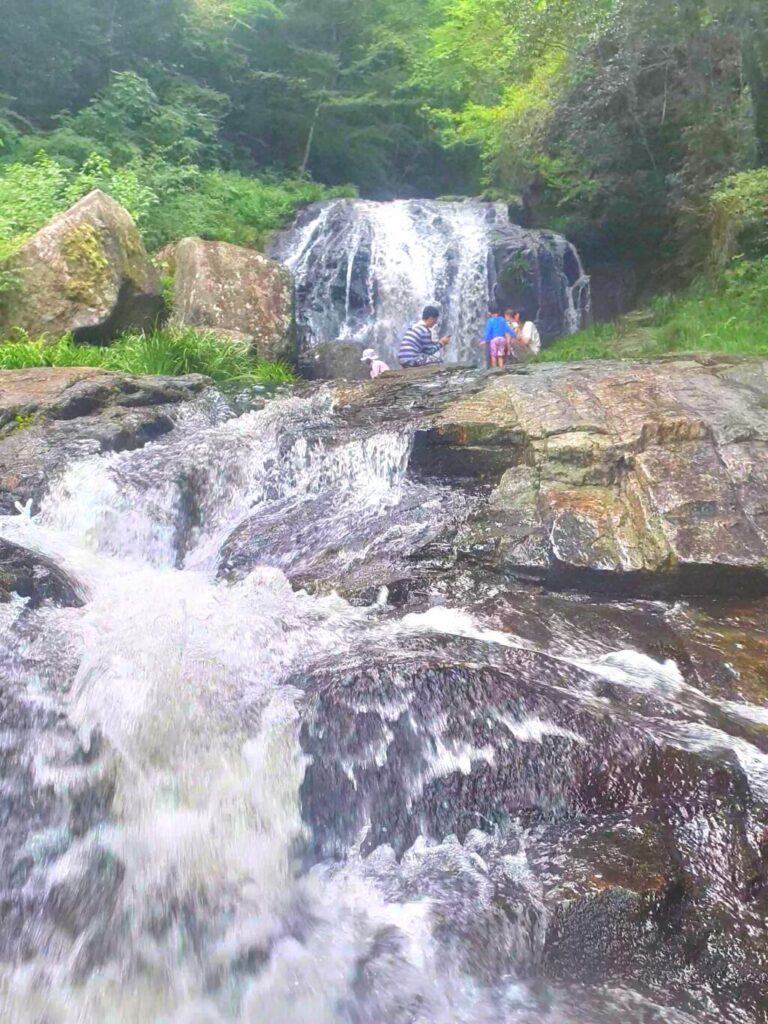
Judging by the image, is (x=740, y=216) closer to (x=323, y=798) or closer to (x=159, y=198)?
(x=159, y=198)

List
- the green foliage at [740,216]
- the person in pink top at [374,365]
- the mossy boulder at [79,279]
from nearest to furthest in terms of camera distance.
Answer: the mossy boulder at [79,279] → the person in pink top at [374,365] → the green foliage at [740,216]

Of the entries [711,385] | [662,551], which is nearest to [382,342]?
[711,385]

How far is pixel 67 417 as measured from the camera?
26.5 ft

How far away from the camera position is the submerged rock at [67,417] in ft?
23.4

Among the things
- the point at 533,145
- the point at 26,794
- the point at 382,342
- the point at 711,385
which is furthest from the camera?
the point at 533,145

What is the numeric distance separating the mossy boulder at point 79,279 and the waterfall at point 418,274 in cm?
354

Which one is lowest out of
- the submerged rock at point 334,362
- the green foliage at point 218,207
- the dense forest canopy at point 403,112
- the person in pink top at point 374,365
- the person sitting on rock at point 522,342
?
the submerged rock at point 334,362

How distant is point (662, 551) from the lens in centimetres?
568

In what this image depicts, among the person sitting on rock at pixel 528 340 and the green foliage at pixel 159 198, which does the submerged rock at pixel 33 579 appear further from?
the person sitting on rock at pixel 528 340

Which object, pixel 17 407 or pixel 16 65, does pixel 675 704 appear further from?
pixel 16 65

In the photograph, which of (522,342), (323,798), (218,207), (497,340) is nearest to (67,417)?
(323,798)

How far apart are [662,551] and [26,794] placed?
14.0ft

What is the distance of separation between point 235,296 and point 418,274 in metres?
3.85

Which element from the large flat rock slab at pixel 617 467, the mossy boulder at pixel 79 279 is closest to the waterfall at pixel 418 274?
the mossy boulder at pixel 79 279
